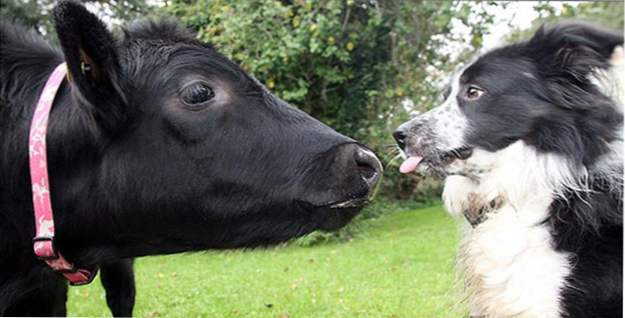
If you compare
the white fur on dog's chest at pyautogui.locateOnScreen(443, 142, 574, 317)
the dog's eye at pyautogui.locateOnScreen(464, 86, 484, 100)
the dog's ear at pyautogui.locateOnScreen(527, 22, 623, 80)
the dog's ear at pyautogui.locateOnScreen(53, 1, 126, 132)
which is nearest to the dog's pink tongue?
the white fur on dog's chest at pyautogui.locateOnScreen(443, 142, 574, 317)

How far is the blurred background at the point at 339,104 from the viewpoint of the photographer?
6543mm

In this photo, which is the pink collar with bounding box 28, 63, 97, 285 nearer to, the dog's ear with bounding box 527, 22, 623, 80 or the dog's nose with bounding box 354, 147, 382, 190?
the dog's nose with bounding box 354, 147, 382, 190

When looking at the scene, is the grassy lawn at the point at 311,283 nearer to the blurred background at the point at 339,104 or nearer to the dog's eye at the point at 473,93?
the blurred background at the point at 339,104

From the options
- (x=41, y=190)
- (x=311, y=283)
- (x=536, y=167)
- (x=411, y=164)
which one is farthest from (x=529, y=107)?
(x=311, y=283)

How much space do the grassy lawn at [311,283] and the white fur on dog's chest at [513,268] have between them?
57 cm

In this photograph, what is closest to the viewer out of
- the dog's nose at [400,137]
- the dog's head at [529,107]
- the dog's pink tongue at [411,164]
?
the dog's head at [529,107]

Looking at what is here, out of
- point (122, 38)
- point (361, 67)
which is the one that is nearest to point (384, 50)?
point (361, 67)

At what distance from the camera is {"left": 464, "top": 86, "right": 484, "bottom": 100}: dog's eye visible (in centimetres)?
362

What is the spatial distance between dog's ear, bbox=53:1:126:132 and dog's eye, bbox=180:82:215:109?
0.66 feet

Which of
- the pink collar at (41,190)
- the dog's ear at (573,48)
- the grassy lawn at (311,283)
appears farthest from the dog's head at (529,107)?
the pink collar at (41,190)

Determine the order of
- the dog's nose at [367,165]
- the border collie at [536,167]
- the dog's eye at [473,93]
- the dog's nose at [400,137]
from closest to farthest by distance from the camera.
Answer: the dog's nose at [367,165]
the border collie at [536,167]
the dog's eye at [473,93]
the dog's nose at [400,137]

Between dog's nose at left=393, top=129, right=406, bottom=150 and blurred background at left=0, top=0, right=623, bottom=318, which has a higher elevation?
dog's nose at left=393, top=129, right=406, bottom=150

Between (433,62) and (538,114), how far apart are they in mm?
10177

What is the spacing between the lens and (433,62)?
43.9 feet
